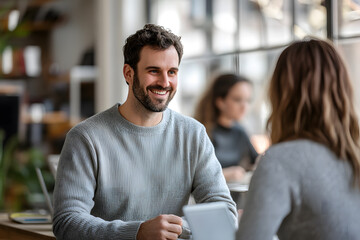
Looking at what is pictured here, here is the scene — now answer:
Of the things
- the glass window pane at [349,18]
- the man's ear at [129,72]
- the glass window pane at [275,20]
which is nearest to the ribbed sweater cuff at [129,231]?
the man's ear at [129,72]

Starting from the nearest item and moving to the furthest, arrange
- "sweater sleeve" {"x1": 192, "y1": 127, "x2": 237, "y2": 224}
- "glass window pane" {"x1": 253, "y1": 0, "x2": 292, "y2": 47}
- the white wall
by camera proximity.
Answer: "sweater sleeve" {"x1": 192, "y1": 127, "x2": 237, "y2": 224}, "glass window pane" {"x1": 253, "y1": 0, "x2": 292, "y2": 47}, the white wall

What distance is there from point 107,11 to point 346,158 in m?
4.33

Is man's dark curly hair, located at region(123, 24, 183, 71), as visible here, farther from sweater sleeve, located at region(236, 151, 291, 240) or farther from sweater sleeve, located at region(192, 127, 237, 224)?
sweater sleeve, located at region(236, 151, 291, 240)

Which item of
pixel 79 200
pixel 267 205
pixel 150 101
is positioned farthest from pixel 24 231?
pixel 267 205

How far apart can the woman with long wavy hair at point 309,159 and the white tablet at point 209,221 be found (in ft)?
0.28

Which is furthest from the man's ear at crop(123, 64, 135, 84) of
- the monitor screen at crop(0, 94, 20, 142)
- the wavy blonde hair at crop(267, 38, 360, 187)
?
the monitor screen at crop(0, 94, 20, 142)

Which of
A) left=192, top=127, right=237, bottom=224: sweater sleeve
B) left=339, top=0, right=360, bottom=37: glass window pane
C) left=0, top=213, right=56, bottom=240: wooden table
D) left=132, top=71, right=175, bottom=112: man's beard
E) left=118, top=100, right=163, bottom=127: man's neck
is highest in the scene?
left=339, top=0, right=360, bottom=37: glass window pane

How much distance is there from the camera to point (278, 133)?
1.42 meters

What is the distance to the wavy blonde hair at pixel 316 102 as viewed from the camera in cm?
138

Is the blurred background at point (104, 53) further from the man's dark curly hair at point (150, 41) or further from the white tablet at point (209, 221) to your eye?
the white tablet at point (209, 221)

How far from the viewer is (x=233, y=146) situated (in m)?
3.91

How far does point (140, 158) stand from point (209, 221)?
651mm

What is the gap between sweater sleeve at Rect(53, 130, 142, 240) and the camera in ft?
5.94

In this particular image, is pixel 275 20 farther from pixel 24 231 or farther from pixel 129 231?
pixel 129 231
